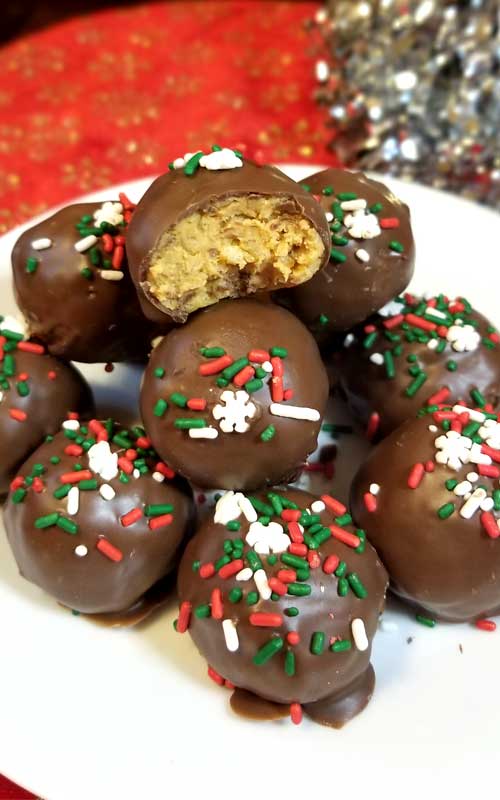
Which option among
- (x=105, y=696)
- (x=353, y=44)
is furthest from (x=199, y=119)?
(x=105, y=696)

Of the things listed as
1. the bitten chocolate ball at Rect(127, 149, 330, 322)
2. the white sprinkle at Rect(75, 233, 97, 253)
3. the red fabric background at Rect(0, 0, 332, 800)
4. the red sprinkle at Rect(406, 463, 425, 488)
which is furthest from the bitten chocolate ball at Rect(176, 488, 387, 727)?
the red fabric background at Rect(0, 0, 332, 800)

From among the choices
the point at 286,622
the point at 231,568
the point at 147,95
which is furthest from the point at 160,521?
the point at 147,95

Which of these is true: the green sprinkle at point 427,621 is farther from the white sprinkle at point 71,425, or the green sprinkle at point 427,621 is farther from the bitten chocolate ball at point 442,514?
the white sprinkle at point 71,425

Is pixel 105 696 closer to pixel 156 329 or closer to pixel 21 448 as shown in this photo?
pixel 21 448

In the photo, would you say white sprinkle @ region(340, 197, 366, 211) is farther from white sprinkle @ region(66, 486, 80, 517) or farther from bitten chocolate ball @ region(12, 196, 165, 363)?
white sprinkle @ region(66, 486, 80, 517)

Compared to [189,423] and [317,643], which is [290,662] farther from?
[189,423]

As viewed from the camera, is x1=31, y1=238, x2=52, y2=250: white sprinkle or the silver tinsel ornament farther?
the silver tinsel ornament
